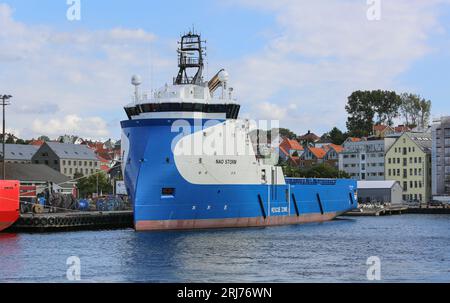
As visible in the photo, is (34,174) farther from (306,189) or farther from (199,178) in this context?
(199,178)

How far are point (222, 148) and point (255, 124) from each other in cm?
525

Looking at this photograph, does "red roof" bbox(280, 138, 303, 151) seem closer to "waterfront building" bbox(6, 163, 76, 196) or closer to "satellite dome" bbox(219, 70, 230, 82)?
"waterfront building" bbox(6, 163, 76, 196)

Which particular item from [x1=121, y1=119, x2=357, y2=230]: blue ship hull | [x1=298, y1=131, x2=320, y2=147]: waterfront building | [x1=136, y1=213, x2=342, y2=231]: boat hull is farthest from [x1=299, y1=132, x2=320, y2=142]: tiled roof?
[x1=121, y1=119, x2=357, y2=230]: blue ship hull

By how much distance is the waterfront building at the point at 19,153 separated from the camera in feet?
436

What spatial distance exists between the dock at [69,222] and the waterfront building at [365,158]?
71.8m

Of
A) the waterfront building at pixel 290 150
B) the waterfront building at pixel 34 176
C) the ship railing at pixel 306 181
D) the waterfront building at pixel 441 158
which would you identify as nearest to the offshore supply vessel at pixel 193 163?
the ship railing at pixel 306 181

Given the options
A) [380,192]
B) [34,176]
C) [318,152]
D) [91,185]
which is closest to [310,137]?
[318,152]

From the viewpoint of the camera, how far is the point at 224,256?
3247 centimetres

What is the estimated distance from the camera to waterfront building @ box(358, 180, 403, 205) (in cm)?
10512

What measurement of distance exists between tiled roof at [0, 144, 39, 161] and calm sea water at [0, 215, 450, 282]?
90400 millimetres

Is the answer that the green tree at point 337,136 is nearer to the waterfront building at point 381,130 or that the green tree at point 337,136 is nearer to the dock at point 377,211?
the waterfront building at point 381,130

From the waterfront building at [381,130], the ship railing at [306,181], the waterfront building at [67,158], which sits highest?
the waterfront building at [381,130]

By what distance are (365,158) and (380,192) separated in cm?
1974
